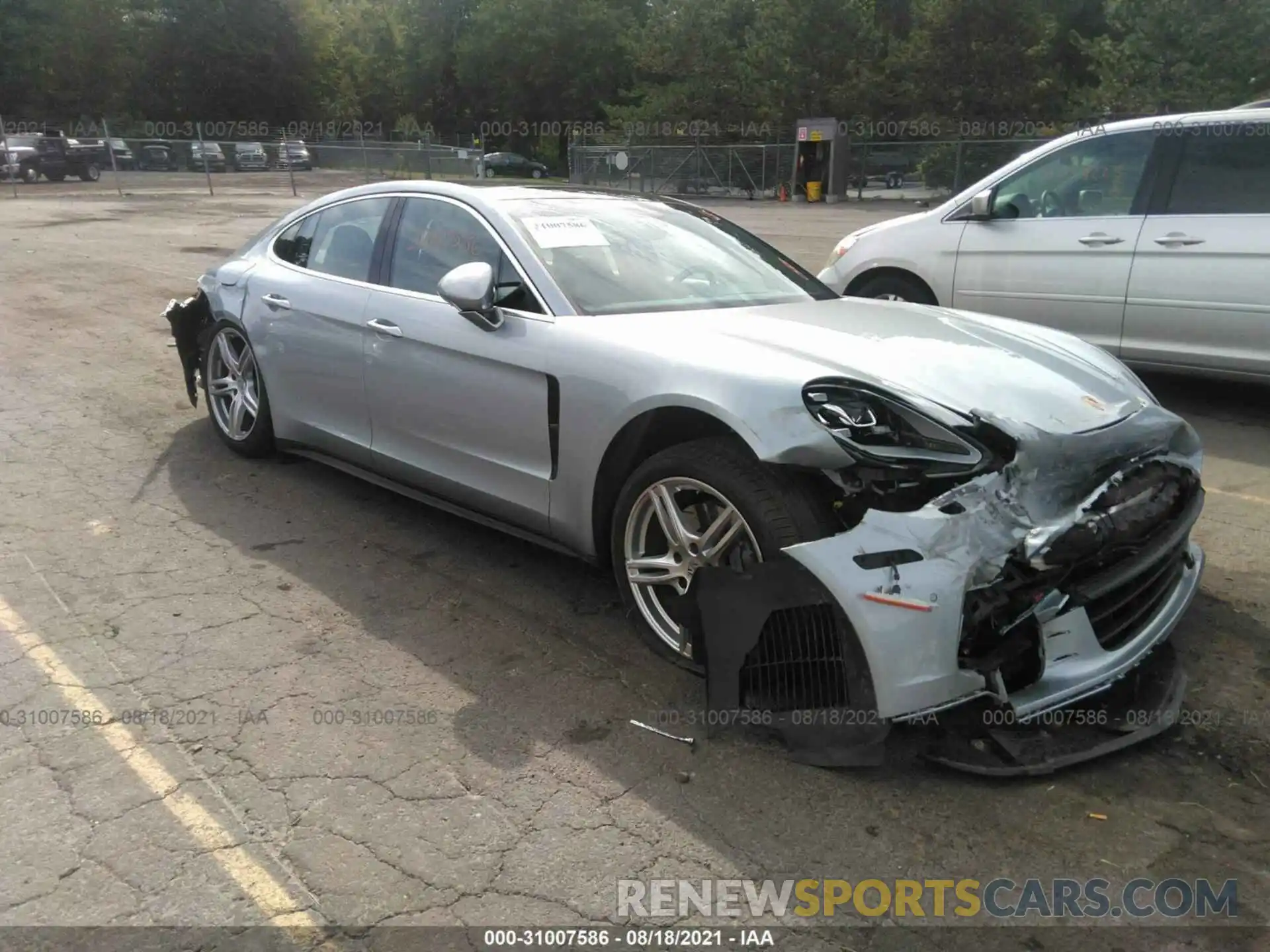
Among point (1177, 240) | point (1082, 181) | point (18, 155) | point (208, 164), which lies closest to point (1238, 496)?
point (1177, 240)

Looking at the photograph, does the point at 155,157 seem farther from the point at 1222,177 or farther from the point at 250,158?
the point at 1222,177

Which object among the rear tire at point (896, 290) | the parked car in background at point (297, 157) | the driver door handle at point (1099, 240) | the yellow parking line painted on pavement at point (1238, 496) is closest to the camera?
the yellow parking line painted on pavement at point (1238, 496)

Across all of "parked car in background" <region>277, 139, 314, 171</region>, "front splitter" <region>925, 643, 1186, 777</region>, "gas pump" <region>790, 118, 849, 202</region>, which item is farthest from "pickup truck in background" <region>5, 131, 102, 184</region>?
"front splitter" <region>925, 643, 1186, 777</region>

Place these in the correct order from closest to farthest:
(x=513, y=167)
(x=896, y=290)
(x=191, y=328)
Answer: (x=191, y=328) < (x=896, y=290) < (x=513, y=167)

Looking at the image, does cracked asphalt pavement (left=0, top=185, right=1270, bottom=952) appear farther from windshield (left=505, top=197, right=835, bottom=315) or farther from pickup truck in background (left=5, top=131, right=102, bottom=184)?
pickup truck in background (left=5, top=131, right=102, bottom=184)

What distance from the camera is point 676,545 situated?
10.7ft

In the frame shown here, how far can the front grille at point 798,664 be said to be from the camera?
2.82m

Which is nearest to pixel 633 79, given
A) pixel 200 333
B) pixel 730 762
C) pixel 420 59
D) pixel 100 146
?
pixel 420 59

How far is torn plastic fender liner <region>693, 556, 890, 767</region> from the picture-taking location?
9.07 feet

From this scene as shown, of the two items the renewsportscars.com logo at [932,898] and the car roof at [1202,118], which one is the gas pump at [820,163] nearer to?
the car roof at [1202,118]

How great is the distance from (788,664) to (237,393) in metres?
3.79

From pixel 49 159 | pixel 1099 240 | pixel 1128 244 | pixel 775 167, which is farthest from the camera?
pixel 49 159

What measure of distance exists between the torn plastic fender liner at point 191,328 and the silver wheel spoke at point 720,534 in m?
3.68

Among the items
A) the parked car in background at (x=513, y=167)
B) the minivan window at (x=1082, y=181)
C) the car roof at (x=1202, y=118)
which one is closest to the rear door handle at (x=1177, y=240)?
the minivan window at (x=1082, y=181)
